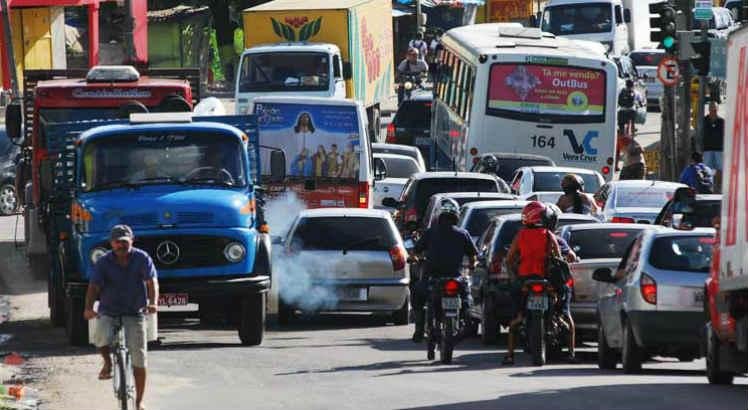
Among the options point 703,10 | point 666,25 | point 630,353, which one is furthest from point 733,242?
point 666,25

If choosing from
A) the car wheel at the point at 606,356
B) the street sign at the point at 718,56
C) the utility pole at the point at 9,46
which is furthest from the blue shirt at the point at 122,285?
the utility pole at the point at 9,46

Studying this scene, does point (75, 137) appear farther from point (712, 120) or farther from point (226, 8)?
point (226, 8)

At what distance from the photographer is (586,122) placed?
134ft

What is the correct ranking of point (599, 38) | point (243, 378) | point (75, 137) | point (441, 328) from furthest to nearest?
point (599, 38) < point (75, 137) < point (441, 328) < point (243, 378)

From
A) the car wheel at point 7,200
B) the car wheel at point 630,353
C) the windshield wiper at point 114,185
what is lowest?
the car wheel at point 7,200

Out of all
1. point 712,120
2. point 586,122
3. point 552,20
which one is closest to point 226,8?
point 552,20

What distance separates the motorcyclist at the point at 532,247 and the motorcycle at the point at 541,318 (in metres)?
0.14

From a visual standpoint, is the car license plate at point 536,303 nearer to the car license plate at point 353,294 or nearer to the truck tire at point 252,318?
the truck tire at point 252,318

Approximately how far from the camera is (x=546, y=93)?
4072cm

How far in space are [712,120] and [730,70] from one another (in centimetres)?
2002

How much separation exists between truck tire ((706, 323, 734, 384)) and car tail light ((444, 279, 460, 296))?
3172 mm

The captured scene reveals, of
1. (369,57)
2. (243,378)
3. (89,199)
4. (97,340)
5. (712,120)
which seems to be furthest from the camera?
(369,57)

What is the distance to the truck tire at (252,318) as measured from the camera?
22.2m

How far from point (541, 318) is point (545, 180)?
14.7 metres
